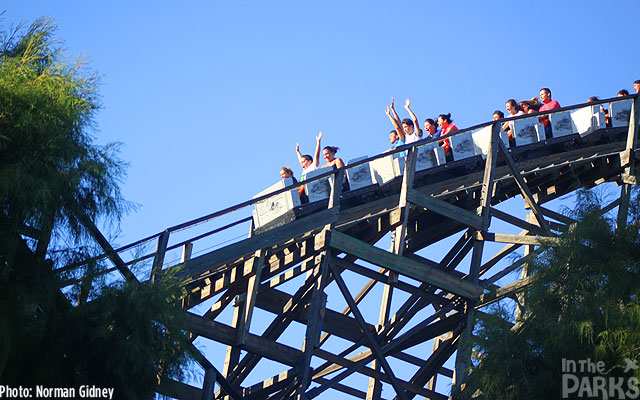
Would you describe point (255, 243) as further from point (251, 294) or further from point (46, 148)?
point (46, 148)

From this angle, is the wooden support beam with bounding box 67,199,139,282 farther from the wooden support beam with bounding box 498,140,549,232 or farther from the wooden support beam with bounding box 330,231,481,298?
the wooden support beam with bounding box 498,140,549,232

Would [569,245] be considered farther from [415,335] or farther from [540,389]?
[415,335]

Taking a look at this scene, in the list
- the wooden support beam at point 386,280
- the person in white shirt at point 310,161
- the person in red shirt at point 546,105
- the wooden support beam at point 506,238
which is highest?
the person in red shirt at point 546,105

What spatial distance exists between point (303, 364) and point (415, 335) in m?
2.22

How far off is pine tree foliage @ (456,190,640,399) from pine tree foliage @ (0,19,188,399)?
156 inches

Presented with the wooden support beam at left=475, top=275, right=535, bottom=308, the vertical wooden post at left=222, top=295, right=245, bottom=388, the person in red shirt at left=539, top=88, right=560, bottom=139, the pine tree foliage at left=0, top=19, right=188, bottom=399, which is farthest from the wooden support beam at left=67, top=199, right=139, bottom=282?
the person in red shirt at left=539, top=88, right=560, bottom=139

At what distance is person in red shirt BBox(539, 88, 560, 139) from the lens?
18.4m

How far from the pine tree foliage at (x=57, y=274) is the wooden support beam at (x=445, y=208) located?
499cm

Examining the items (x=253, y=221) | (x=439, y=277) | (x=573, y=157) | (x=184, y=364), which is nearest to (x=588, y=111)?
(x=573, y=157)

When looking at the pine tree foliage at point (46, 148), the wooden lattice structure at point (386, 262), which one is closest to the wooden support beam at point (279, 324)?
the wooden lattice structure at point (386, 262)

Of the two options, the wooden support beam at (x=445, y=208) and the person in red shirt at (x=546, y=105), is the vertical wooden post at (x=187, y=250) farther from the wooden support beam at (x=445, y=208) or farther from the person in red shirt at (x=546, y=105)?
the person in red shirt at (x=546, y=105)

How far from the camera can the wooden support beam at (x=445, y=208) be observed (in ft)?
52.2

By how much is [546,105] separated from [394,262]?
5282 millimetres

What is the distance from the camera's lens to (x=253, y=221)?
1645cm
